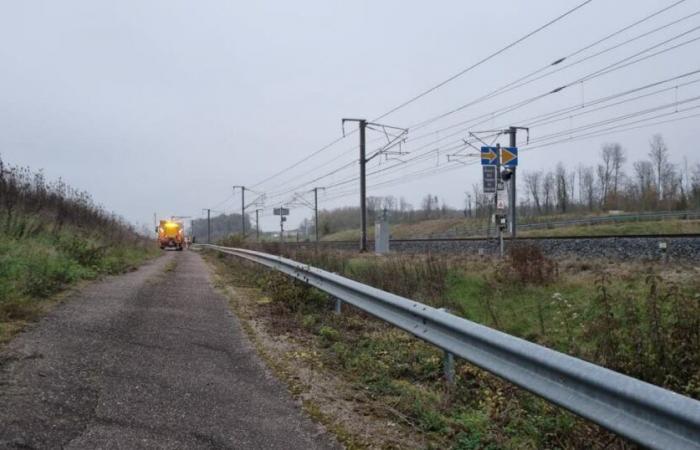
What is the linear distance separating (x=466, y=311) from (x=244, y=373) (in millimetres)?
7233

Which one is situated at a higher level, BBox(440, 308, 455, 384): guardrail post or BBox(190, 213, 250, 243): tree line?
BBox(190, 213, 250, 243): tree line

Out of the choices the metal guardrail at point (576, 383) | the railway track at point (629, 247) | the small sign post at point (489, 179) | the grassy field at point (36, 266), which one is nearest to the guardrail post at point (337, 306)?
the metal guardrail at point (576, 383)

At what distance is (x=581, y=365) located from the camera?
3.11m

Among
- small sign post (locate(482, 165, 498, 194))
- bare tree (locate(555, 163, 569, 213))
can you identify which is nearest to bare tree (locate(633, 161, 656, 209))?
bare tree (locate(555, 163, 569, 213))

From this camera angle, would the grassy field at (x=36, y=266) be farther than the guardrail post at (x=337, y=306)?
No

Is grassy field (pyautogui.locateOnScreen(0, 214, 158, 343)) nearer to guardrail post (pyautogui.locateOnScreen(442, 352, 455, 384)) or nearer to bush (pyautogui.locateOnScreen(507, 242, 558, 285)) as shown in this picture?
guardrail post (pyautogui.locateOnScreen(442, 352, 455, 384))

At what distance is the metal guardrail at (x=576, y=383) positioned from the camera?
251cm

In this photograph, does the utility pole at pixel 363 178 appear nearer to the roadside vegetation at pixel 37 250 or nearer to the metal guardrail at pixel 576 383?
the roadside vegetation at pixel 37 250

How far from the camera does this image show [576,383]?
3.12 m

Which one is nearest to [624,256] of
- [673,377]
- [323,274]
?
[323,274]

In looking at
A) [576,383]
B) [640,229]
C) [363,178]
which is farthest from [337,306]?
[640,229]

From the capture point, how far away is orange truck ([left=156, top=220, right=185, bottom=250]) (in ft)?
169

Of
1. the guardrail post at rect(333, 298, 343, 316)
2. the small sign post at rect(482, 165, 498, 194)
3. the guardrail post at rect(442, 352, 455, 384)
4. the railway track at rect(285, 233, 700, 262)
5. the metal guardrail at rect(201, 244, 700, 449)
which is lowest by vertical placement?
the guardrail post at rect(442, 352, 455, 384)

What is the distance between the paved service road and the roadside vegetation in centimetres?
66
